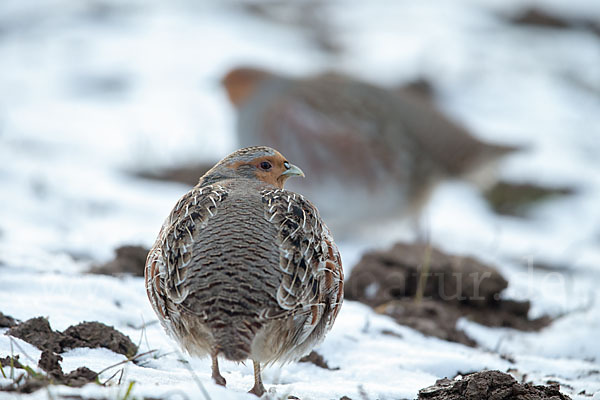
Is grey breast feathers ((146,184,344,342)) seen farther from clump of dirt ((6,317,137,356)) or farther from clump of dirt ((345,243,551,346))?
clump of dirt ((345,243,551,346))

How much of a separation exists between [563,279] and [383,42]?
Answer: 808 centimetres

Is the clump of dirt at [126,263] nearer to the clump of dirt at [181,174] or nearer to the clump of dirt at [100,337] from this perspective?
the clump of dirt at [100,337]

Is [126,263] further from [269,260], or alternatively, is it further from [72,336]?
[269,260]

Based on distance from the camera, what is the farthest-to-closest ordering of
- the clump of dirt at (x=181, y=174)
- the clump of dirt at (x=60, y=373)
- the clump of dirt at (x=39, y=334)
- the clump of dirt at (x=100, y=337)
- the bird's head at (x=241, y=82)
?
the clump of dirt at (x=181, y=174) < the bird's head at (x=241, y=82) < the clump of dirt at (x=100, y=337) < the clump of dirt at (x=39, y=334) < the clump of dirt at (x=60, y=373)

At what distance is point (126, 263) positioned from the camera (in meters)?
5.00

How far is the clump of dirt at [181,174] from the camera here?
859 cm

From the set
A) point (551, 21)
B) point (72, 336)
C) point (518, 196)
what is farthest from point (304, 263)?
point (551, 21)

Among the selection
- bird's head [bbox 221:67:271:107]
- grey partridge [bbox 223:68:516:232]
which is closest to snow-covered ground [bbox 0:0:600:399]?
grey partridge [bbox 223:68:516:232]

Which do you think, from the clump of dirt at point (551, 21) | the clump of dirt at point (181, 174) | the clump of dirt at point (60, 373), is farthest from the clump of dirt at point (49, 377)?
the clump of dirt at point (551, 21)

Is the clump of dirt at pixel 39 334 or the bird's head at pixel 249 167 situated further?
the bird's head at pixel 249 167

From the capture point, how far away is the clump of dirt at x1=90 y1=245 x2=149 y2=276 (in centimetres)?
487

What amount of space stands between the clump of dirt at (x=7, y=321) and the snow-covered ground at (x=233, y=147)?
10 cm

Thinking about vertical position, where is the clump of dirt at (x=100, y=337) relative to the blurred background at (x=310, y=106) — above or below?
below

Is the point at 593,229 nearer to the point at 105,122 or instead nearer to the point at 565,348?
the point at 565,348
